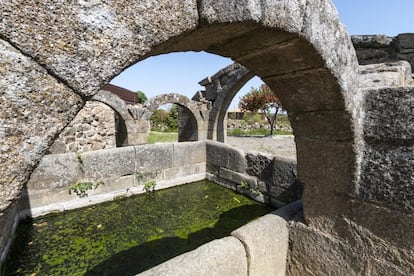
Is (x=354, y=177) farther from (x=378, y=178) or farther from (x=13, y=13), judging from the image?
(x=13, y=13)

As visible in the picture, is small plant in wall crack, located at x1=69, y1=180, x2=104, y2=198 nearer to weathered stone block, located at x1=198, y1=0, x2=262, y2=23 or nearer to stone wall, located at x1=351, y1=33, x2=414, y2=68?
weathered stone block, located at x1=198, y1=0, x2=262, y2=23

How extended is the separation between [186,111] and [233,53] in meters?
7.33

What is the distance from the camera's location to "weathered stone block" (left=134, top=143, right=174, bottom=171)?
478cm

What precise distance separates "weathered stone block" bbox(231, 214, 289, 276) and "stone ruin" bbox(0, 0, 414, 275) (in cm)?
9

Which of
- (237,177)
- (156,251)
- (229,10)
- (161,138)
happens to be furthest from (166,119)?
(229,10)

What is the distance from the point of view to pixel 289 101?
1808 millimetres

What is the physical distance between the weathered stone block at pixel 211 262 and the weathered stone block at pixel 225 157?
307 cm

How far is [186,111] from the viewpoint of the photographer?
873 centimetres

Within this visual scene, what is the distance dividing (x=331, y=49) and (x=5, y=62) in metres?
1.52

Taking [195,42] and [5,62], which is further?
[195,42]

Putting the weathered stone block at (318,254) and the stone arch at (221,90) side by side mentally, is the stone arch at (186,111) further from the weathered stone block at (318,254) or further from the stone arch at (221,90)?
the weathered stone block at (318,254)

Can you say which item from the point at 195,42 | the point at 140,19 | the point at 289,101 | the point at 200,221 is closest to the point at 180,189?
the point at 200,221

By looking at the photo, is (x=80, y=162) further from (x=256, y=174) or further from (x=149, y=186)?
(x=256, y=174)

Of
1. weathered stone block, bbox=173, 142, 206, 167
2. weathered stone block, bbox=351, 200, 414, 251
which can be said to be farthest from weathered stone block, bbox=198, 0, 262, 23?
weathered stone block, bbox=173, 142, 206, 167
